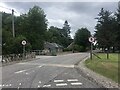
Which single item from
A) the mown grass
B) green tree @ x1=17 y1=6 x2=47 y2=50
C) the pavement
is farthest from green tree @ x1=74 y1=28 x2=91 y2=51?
the pavement

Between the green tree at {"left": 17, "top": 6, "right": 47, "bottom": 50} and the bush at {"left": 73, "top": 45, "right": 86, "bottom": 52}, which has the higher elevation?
the green tree at {"left": 17, "top": 6, "right": 47, "bottom": 50}

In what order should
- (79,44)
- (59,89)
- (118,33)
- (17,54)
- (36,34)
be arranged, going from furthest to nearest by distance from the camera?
(79,44), (118,33), (36,34), (17,54), (59,89)

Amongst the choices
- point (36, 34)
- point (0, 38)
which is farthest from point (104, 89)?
point (36, 34)

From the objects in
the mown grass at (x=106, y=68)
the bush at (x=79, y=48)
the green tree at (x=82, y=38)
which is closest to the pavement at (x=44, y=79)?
the mown grass at (x=106, y=68)

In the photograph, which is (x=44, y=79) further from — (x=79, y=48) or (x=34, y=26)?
(x=79, y=48)

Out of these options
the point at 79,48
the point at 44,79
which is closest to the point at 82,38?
the point at 79,48

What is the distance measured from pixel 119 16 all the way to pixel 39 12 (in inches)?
1439

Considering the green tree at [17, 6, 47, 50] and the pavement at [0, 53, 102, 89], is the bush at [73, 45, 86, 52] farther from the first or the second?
the pavement at [0, 53, 102, 89]

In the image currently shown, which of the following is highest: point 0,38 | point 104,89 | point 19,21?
point 19,21

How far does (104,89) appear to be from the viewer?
14273 mm

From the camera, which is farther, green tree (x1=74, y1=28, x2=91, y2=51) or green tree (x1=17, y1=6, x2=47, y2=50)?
green tree (x1=74, y1=28, x2=91, y2=51)

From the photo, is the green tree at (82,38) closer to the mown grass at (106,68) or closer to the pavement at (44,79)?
the mown grass at (106,68)

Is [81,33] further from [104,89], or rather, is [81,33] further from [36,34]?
[104,89]

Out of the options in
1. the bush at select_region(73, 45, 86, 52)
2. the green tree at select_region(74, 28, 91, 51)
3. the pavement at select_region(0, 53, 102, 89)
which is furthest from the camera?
the green tree at select_region(74, 28, 91, 51)
